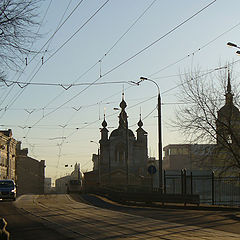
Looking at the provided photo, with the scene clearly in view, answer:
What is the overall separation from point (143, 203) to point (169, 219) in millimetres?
12326

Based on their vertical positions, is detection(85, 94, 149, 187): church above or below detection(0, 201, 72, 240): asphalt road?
above

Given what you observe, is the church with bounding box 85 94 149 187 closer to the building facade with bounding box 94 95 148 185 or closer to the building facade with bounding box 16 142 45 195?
the building facade with bounding box 94 95 148 185

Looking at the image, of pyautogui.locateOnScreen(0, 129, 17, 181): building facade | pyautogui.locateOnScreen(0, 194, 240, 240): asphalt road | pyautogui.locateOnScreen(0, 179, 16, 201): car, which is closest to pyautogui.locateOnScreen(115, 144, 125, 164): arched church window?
pyautogui.locateOnScreen(0, 129, 17, 181): building facade

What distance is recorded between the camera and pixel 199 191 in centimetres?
5000

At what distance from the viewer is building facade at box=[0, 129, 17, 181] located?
267 feet

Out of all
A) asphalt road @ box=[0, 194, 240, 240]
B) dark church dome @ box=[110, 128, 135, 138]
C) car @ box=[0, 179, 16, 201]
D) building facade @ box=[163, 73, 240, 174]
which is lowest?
asphalt road @ box=[0, 194, 240, 240]

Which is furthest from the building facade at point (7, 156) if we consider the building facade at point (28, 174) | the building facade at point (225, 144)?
the building facade at point (225, 144)

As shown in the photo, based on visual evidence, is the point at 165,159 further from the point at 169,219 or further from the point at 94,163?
the point at 169,219

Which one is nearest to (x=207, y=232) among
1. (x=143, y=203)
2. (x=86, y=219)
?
(x=86, y=219)

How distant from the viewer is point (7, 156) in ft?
283

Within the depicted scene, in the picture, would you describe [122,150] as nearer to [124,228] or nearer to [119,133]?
[119,133]

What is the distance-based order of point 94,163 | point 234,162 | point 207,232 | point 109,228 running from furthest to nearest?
point 94,163, point 234,162, point 109,228, point 207,232

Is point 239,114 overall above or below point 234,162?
above

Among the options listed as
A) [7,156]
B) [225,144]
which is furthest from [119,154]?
[225,144]
